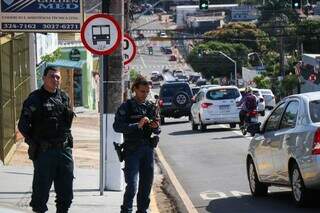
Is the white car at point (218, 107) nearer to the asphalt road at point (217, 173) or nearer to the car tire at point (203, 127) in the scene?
the car tire at point (203, 127)

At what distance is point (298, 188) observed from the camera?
35.1ft

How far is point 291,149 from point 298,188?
532 mm

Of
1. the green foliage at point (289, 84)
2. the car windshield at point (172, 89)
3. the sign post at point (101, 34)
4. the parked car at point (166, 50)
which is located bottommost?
the parked car at point (166, 50)

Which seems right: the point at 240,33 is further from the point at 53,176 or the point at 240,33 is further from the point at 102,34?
the point at 53,176

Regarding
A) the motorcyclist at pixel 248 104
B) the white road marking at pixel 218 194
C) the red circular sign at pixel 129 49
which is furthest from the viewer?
the motorcyclist at pixel 248 104

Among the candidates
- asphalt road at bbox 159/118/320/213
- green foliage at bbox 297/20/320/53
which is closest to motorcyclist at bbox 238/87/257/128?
asphalt road at bbox 159/118/320/213

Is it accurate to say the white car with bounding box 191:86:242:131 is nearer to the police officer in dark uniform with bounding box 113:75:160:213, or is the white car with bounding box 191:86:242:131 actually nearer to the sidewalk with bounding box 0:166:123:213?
the sidewalk with bounding box 0:166:123:213

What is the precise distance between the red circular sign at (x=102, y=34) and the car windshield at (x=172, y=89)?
2553 centimetres

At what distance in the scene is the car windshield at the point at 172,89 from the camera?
124 feet

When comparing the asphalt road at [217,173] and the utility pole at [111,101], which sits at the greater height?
the utility pole at [111,101]

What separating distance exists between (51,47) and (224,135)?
13.2m

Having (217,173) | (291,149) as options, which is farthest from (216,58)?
(291,149)

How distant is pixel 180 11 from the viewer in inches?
4592

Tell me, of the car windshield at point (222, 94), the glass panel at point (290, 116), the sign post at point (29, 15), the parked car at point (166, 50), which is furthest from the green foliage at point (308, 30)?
the glass panel at point (290, 116)
